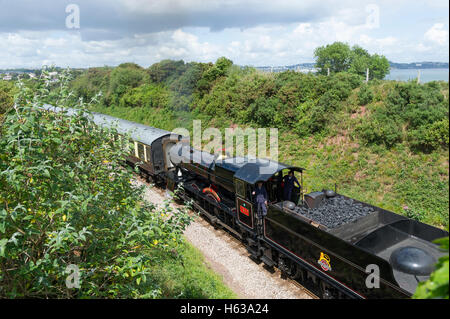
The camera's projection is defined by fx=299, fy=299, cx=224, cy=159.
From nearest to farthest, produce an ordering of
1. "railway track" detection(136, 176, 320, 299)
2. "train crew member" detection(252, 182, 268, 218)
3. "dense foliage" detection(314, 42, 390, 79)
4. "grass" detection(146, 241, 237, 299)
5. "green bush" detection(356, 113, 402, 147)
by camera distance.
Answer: "grass" detection(146, 241, 237, 299), "railway track" detection(136, 176, 320, 299), "train crew member" detection(252, 182, 268, 218), "green bush" detection(356, 113, 402, 147), "dense foliage" detection(314, 42, 390, 79)

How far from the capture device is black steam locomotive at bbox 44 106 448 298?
6.00 m

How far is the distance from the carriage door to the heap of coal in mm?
1550

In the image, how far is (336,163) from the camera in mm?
16391

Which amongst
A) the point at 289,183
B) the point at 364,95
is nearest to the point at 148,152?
the point at 289,183

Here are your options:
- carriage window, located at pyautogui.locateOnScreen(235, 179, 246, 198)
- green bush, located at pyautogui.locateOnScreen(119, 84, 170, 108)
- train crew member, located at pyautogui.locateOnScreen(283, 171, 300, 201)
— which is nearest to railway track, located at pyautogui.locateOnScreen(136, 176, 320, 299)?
carriage window, located at pyautogui.locateOnScreen(235, 179, 246, 198)

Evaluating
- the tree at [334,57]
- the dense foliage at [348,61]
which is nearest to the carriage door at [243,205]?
the dense foliage at [348,61]

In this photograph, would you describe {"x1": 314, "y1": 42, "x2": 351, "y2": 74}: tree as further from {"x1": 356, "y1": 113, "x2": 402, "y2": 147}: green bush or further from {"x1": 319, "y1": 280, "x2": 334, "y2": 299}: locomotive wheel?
{"x1": 319, "y1": 280, "x2": 334, "y2": 299}: locomotive wheel

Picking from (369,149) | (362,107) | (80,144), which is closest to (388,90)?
(362,107)

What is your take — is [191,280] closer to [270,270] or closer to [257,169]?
[270,270]

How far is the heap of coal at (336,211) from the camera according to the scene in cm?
793

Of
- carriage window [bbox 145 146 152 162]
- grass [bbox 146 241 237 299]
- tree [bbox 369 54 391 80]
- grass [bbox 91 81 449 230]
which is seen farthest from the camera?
tree [bbox 369 54 391 80]

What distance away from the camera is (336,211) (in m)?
8.45

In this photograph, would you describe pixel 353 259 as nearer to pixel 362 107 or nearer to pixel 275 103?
pixel 362 107
